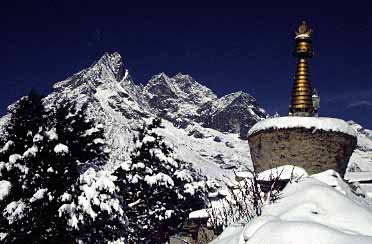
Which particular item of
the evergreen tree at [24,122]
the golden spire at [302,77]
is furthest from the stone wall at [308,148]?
the evergreen tree at [24,122]

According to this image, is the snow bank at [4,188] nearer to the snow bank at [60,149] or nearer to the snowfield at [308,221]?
the snow bank at [60,149]

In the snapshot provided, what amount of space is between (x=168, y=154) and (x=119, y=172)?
3584 millimetres

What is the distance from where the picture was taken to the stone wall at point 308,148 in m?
16.1

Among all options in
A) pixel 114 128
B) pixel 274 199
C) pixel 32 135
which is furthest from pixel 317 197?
pixel 114 128

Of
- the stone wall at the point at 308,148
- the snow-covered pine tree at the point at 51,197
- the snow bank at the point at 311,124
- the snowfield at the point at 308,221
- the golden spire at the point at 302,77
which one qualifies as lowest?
the snowfield at the point at 308,221

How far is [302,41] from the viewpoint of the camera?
19.6 meters

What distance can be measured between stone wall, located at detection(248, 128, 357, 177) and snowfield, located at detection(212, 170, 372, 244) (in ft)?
29.6

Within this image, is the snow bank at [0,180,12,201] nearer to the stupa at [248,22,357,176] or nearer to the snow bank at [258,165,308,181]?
the snow bank at [258,165,308,181]

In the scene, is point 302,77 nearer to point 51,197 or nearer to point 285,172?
point 285,172

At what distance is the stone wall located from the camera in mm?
16094

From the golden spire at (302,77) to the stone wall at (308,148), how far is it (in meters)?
2.48

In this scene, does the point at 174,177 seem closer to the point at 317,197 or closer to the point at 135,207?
the point at 135,207

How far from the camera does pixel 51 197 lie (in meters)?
15.8

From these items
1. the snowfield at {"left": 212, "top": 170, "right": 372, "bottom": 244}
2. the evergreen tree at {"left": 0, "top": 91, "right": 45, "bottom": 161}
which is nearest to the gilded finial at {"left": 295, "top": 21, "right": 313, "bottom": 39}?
the evergreen tree at {"left": 0, "top": 91, "right": 45, "bottom": 161}
